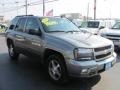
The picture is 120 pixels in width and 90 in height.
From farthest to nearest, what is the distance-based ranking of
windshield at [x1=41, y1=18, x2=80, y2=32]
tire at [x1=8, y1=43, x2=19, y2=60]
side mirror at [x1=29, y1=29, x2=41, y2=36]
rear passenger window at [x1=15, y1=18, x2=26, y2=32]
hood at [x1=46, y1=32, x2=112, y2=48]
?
tire at [x1=8, y1=43, x2=19, y2=60] < rear passenger window at [x1=15, y1=18, x2=26, y2=32] < windshield at [x1=41, y1=18, x2=80, y2=32] < side mirror at [x1=29, y1=29, x2=41, y2=36] < hood at [x1=46, y1=32, x2=112, y2=48]

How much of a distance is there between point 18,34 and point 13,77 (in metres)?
1.97

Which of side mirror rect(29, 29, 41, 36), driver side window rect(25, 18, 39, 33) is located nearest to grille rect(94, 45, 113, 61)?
side mirror rect(29, 29, 41, 36)

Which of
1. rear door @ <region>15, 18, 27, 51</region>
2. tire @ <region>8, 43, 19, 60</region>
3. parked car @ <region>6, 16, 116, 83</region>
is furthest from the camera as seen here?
tire @ <region>8, 43, 19, 60</region>

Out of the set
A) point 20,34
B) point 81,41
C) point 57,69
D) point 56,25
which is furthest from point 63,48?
point 20,34

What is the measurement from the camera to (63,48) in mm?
5262

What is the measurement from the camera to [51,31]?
6.21 metres

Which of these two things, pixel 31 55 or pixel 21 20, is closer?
pixel 31 55

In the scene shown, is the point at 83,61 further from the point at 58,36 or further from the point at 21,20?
the point at 21,20

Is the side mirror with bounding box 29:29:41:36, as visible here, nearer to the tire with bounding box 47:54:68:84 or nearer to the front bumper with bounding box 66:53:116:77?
the tire with bounding box 47:54:68:84

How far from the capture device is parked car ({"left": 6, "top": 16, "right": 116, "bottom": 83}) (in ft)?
16.5

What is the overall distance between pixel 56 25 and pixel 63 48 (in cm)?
154

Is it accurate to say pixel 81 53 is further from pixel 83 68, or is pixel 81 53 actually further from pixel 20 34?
pixel 20 34

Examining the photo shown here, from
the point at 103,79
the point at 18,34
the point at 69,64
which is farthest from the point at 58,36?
the point at 18,34

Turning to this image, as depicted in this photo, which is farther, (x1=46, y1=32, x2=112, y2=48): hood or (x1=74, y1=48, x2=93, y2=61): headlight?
(x1=46, y1=32, x2=112, y2=48): hood
